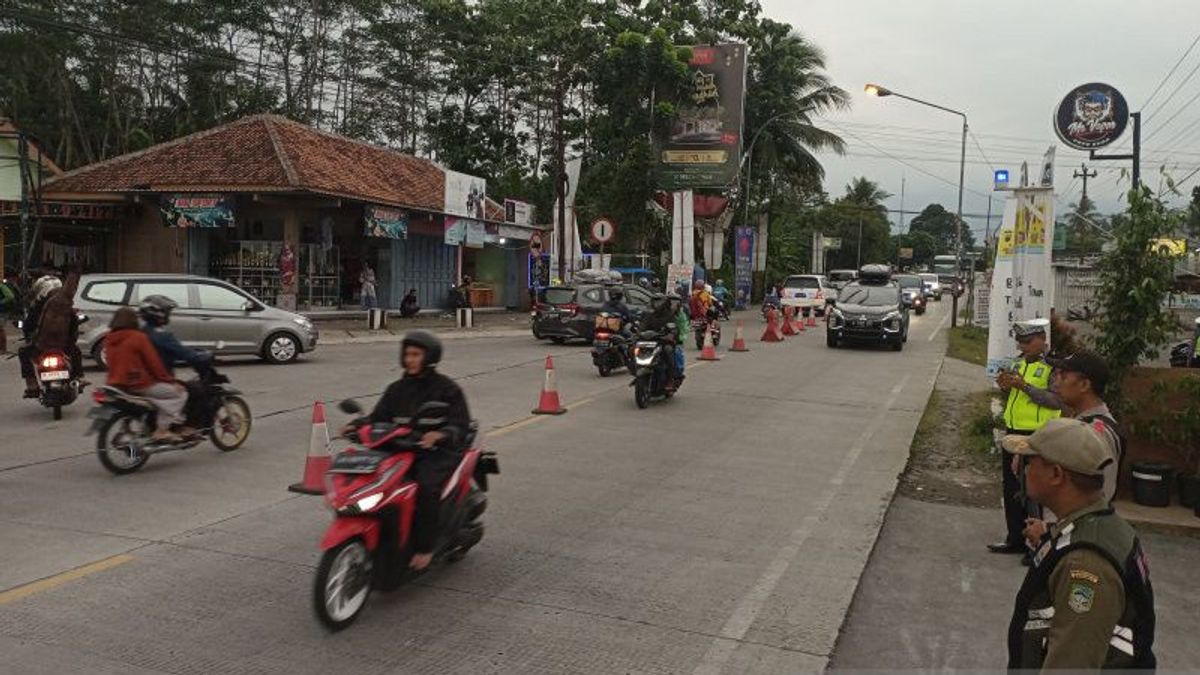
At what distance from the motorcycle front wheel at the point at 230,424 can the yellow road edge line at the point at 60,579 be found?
3358 mm

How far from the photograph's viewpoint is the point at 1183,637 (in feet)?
15.9

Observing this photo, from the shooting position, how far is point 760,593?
5223mm

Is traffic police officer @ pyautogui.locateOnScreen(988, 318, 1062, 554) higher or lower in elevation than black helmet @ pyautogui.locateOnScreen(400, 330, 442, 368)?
lower

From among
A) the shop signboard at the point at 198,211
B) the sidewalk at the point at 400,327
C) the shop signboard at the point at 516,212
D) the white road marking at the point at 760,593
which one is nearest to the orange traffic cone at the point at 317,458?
the white road marking at the point at 760,593

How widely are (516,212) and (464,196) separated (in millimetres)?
3679

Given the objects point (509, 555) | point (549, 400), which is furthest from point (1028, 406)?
point (549, 400)

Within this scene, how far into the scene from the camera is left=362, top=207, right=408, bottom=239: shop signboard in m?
25.7

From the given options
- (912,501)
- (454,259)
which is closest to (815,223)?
(454,259)

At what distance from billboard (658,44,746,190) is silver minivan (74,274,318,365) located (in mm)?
23448

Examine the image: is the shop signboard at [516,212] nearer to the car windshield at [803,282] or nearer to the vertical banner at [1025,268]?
the car windshield at [803,282]

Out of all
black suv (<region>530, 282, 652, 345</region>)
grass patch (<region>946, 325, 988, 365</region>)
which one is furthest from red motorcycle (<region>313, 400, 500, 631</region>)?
black suv (<region>530, 282, 652, 345</region>)

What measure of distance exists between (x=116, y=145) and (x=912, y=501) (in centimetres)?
4092

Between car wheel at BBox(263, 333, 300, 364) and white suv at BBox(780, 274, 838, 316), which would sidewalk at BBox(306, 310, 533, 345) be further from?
white suv at BBox(780, 274, 838, 316)

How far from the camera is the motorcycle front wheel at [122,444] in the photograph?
7.79 metres
